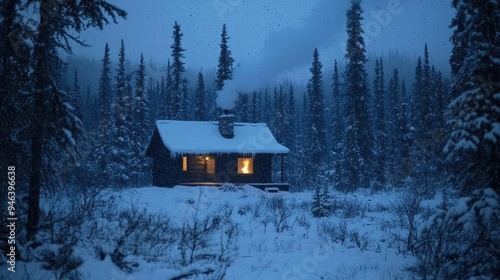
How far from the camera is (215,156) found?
26.6 metres

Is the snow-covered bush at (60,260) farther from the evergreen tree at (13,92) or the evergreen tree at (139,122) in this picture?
the evergreen tree at (139,122)

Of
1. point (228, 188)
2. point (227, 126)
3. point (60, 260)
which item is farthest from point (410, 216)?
point (227, 126)

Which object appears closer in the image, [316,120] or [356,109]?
[356,109]

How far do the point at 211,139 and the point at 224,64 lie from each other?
17440 mm

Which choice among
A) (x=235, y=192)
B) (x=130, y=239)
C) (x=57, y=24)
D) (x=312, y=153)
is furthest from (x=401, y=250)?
(x=312, y=153)

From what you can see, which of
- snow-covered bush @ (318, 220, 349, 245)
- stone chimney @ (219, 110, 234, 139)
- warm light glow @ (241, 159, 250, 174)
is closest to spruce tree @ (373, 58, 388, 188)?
warm light glow @ (241, 159, 250, 174)

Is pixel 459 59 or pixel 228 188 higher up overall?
pixel 459 59

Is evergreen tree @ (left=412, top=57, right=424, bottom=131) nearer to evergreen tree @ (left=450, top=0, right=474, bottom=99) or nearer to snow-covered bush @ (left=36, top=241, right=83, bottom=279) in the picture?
evergreen tree @ (left=450, top=0, right=474, bottom=99)

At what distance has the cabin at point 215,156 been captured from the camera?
25.8 metres

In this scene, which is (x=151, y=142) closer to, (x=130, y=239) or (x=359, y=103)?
(x=359, y=103)

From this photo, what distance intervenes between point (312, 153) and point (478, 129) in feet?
124

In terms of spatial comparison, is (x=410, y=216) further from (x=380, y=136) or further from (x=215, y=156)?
(x=380, y=136)

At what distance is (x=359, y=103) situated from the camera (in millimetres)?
31344

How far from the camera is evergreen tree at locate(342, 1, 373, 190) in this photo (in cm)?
3091
